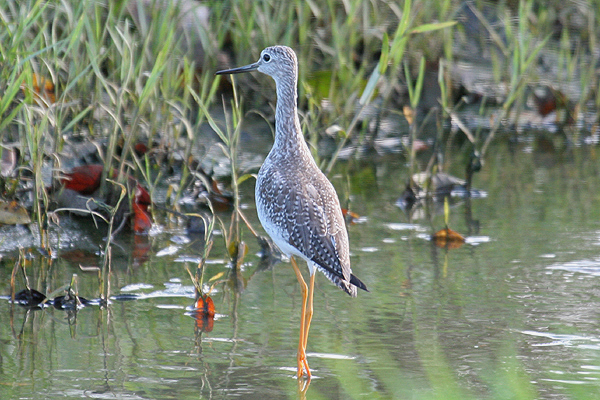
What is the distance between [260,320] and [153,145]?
7.37ft

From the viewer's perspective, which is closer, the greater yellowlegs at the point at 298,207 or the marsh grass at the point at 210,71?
the greater yellowlegs at the point at 298,207

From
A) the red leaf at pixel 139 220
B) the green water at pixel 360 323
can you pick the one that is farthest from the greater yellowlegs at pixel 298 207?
the red leaf at pixel 139 220

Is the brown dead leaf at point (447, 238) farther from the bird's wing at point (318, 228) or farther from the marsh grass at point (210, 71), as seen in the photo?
the bird's wing at point (318, 228)

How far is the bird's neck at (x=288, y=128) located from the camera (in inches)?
160

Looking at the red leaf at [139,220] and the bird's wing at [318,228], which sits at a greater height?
the bird's wing at [318,228]

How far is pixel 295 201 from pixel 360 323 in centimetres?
63

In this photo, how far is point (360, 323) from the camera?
386 cm

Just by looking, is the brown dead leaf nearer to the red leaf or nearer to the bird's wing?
the bird's wing

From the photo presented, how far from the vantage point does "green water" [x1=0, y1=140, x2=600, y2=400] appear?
10.5 ft

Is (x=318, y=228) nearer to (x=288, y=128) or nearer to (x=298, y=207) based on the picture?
(x=298, y=207)

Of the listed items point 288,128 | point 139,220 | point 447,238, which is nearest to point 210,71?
point 139,220

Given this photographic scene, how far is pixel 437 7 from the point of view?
7590 mm

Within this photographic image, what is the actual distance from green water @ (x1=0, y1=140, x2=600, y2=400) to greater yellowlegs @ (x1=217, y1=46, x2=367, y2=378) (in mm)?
229

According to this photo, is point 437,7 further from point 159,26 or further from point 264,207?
Answer: point 264,207
